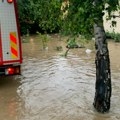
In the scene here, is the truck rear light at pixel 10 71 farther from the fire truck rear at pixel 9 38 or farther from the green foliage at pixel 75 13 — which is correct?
the green foliage at pixel 75 13

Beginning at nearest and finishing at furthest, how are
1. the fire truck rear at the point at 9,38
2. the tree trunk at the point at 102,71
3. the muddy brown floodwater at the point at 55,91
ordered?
1. the tree trunk at the point at 102,71
2. the muddy brown floodwater at the point at 55,91
3. the fire truck rear at the point at 9,38

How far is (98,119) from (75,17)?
7.47ft

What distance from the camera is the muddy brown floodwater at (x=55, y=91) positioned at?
7.43 m

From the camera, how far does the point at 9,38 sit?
28.6 feet

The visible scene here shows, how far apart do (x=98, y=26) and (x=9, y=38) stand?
106 inches

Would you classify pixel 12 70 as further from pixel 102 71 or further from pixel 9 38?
pixel 102 71

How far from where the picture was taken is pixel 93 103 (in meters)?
7.86

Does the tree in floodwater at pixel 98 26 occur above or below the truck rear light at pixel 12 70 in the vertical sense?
above

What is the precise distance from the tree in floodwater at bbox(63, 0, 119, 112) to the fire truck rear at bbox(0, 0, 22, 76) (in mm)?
1898

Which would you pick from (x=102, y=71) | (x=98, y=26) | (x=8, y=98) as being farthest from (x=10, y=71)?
(x=98, y=26)

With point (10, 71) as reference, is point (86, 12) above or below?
above

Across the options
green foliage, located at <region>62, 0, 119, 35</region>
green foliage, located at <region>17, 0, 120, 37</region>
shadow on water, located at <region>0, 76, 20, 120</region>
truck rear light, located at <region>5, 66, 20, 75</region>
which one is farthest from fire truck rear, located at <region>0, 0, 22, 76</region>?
green foliage, located at <region>62, 0, 119, 35</region>

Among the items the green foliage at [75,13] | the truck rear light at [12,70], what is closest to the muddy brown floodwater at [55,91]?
the truck rear light at [12,70]

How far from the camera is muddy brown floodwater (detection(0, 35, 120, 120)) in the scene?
743 cm
